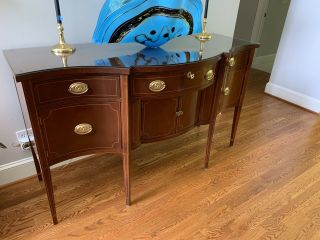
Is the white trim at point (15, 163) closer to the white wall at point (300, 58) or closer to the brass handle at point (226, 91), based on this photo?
the brass handle at point (226, 91)

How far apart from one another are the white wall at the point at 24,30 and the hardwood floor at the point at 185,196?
1.14ft

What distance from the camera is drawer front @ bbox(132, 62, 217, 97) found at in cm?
110

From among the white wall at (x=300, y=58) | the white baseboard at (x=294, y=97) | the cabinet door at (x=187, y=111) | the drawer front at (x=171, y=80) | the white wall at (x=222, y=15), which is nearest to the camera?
the drawer front at (x=171, y=80)

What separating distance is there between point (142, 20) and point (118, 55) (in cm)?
19

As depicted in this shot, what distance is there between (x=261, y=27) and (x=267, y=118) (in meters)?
1.95

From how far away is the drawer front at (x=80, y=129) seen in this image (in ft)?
3.43

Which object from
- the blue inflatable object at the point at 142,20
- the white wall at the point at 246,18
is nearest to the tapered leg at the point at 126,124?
the blue inflatable object at the point at 142,20

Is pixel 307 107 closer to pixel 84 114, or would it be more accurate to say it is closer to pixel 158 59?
pixel 158 59

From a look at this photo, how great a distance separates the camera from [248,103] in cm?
277

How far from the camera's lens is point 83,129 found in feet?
3.67

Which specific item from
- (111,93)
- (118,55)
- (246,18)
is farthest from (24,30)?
(246,18)

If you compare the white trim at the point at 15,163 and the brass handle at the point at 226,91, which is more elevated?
the brass handle at the point at 226,91

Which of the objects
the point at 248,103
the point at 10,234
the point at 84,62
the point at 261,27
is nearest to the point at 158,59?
the point at 84,62

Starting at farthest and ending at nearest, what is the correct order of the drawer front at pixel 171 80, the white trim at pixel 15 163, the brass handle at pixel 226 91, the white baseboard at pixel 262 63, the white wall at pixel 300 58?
the white baseboard at pixel 262 63 < the white wall at pixel 300 58 < the brass handle at pixel 226 91 < the white trim at pixel 15 163 < the drawer front at pixel 171 80
